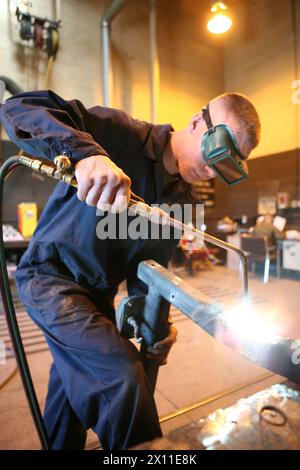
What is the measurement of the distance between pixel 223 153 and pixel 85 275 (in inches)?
18.9

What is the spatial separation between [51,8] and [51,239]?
68 centimetres

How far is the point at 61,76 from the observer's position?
1438mm

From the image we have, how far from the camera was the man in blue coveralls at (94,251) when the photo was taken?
0.53 metres

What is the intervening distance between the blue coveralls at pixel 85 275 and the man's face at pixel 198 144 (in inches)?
2.8

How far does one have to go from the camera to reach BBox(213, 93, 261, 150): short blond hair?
0.73 m

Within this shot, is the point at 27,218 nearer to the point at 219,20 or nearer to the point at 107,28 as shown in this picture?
the point at 107,28

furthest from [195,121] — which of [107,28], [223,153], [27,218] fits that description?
[27,218]

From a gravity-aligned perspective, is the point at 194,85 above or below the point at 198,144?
above

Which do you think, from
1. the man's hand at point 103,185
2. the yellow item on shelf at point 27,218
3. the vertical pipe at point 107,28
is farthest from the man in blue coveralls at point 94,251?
the yellow item on shelf at point 27,218

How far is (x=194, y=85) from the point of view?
1.52m

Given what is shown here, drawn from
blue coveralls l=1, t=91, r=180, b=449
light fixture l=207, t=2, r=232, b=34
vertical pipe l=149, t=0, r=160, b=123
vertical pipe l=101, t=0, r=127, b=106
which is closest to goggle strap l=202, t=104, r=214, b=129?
blue coveralls l=1, t=91, r=180, b=449

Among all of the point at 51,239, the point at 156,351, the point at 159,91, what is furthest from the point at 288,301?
the point at 159,91

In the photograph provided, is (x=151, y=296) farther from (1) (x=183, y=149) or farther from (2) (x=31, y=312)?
(1) (x=183, y=149)

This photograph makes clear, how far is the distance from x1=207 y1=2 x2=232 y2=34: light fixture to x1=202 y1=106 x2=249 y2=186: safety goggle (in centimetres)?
57
